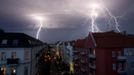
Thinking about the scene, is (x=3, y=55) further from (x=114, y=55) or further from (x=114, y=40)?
(x=114, y=40)

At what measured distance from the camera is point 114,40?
53969 mm

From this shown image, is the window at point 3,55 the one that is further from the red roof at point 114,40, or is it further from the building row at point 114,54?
the red roof at point 114,40

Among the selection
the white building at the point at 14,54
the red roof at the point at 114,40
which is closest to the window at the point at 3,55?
the white building at the point at 14,54

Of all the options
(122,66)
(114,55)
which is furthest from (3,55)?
(122,66)

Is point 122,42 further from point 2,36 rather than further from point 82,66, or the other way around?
point 2,36

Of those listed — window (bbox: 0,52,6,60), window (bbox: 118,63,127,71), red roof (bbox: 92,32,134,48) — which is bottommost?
window (bbox: 118,63,127,71)

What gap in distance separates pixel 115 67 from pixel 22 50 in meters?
21.6

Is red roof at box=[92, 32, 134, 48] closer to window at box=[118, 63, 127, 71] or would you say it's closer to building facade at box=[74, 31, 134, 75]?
building facade at box=[74, 31, 134, 75]

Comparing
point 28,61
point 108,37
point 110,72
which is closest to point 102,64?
point 110,72

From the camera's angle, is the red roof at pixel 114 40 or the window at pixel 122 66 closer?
the window at pixel 122 66

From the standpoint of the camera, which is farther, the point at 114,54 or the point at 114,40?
the point at 114,40

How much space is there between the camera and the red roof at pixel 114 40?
52594 millimetres

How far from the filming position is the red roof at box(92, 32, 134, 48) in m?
52.6

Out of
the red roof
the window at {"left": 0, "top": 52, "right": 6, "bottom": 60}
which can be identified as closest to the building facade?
the red roof
